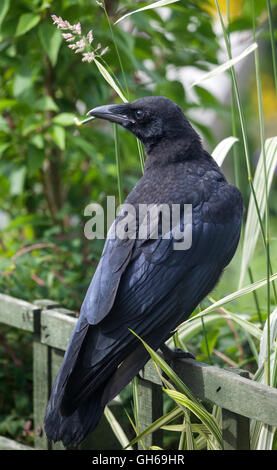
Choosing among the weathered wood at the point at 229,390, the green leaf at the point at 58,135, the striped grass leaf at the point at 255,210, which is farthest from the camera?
the green leaf at the point at 58,135

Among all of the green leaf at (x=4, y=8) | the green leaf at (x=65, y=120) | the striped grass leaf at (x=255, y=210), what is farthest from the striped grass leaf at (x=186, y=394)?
the green leaf at (x=4, y=8)

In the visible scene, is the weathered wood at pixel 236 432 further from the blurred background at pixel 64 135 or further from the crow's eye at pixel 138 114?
the crow's eye at pixel 138 114

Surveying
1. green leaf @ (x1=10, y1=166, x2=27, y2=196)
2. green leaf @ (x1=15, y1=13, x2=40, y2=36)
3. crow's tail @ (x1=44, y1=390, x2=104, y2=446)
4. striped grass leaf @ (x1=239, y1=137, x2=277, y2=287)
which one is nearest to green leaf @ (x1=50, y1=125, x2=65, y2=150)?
green leaf @ (x1=10, y1=166, x2=27, y2=196)

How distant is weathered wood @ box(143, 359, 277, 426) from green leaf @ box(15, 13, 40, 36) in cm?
162

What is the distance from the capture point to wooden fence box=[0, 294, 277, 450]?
5.64ft

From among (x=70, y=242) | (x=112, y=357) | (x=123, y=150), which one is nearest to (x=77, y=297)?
(x=70, y=242)

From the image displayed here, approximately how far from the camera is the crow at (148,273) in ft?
6.00

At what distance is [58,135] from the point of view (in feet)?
9.95

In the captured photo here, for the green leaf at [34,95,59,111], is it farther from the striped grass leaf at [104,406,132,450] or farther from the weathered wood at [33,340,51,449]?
the striped grass leaf at [104,406,132,450]

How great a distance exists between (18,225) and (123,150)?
64cm

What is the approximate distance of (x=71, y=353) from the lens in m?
1.87

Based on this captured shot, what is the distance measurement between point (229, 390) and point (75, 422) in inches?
16.1

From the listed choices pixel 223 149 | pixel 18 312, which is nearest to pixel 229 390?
pixel 223 149

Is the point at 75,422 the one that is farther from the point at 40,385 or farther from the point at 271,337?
the point at 40,385
